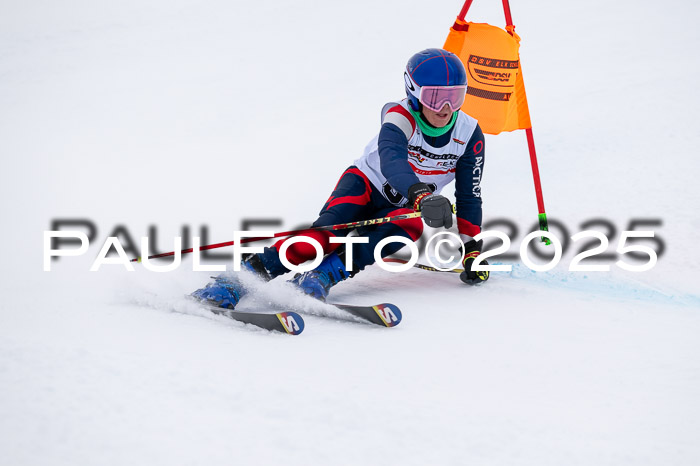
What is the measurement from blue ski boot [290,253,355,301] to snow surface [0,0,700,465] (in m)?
0.09

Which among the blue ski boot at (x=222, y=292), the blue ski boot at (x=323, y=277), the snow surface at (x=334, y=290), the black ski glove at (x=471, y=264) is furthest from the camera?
the black ski glove at (x=471, y=264)

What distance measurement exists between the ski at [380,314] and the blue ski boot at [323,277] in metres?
0.25

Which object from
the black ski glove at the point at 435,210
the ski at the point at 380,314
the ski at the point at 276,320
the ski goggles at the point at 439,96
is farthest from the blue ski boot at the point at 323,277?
the ski goggles at the point at 439,96

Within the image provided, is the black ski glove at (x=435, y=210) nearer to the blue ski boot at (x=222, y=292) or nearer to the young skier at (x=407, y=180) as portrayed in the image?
the young skier at (x=407, y=180)

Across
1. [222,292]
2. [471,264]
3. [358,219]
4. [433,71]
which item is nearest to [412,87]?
[433,71]

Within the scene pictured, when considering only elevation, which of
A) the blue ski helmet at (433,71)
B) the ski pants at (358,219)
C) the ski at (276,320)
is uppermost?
the blue ski helmet at (433,71)

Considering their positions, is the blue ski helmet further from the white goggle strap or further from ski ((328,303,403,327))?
ski ((328,303,403,327))

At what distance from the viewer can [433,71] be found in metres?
2.88

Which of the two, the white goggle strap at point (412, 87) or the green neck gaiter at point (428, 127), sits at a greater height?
the white goggle strap at point (412, 87)

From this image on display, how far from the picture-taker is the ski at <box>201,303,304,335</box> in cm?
240

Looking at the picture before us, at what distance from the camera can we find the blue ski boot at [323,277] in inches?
110

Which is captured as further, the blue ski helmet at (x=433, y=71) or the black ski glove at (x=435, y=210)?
the blue ski helmet at (x=433, y=71)

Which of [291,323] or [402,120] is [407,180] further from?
[291,323]

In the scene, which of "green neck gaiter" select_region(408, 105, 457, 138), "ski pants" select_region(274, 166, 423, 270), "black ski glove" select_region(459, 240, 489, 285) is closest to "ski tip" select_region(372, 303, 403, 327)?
"ski pants" select_region(274, 166, 423, 270)
